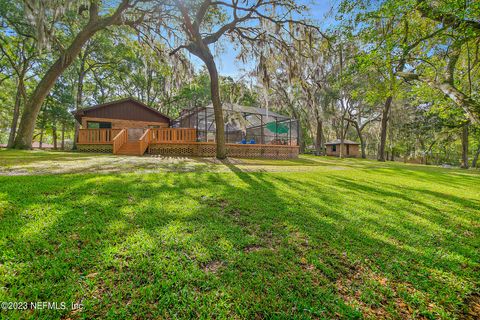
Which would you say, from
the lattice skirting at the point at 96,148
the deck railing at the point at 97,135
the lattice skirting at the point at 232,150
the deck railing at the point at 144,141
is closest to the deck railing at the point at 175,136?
the deck railing at the point at 144,141

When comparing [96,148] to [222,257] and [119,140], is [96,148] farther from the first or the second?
[222,257]

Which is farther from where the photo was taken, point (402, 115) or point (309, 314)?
point (402, 115)

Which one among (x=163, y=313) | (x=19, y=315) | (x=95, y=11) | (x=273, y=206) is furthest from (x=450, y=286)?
(x=95, y=11)

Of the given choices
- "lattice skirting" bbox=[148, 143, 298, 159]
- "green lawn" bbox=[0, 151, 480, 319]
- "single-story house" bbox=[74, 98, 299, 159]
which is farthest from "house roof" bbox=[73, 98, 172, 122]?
"green lawn" bbox=[0, 151, 480, 319]

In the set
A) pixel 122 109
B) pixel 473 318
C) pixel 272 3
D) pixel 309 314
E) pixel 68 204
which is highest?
pixel 272 3

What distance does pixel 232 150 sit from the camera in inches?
495

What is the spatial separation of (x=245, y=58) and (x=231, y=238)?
9409 millimetres

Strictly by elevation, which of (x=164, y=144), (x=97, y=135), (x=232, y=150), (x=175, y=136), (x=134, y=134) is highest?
(x=134, y=134)

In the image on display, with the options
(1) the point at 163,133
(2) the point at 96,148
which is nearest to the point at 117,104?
(2) the point at 96,148

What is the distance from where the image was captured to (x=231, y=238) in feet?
7.56

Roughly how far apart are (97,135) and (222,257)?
49.1ft

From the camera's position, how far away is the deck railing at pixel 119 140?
11.2 metres

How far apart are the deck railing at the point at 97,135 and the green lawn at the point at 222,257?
10.7 m

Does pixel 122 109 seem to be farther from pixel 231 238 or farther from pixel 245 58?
pixel 231 238
